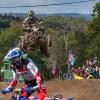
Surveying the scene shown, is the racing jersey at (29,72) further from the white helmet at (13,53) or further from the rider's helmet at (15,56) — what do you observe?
the white helmet at (13,53)

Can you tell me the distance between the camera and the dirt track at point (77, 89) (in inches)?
800

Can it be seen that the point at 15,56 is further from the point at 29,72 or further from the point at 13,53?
the point at 29,72

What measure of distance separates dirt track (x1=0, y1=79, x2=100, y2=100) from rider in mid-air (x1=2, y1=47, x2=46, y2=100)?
31.1ft

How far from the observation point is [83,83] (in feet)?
81.5

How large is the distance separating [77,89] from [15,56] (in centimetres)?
1374

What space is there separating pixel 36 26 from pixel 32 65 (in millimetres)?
24577

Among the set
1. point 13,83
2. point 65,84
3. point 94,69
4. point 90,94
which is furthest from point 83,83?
point 13,83

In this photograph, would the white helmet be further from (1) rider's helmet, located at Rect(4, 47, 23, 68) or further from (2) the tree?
(2) the tree

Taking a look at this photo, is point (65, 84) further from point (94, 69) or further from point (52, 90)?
point (94, 69)

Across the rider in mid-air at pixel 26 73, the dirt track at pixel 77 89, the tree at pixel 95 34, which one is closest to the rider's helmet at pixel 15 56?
the rider in mid-air at pixel 26 73

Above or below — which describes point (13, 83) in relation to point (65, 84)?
above

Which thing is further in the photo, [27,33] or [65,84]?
[27,33]

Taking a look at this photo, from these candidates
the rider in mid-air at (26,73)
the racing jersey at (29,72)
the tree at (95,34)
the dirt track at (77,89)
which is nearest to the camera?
the rider in mid-air at (26,73)

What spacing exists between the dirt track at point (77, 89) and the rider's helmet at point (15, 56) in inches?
397
